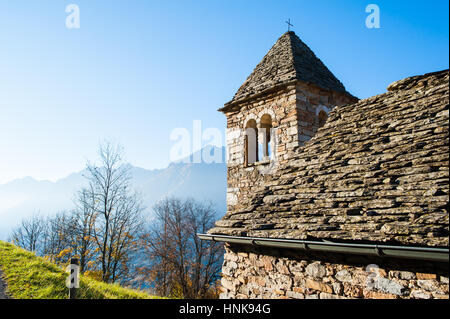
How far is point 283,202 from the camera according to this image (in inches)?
194

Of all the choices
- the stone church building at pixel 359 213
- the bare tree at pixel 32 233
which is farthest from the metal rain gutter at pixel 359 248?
the bare tree at pixel 32 233

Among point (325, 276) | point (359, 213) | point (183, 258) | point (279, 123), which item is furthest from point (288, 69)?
point (183, 258)

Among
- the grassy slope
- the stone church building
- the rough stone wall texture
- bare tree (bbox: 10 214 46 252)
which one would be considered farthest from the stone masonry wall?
bare tree (bbox: 10 214 46 252)

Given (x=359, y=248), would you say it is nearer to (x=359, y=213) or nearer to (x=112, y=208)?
(x=359, y=213)

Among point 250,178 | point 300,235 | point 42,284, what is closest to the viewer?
point 300,235

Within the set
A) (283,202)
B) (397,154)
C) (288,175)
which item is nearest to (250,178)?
(288,175)

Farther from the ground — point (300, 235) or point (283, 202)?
point (283, 202)

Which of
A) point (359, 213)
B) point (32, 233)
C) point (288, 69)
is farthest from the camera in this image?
point (32, 233)

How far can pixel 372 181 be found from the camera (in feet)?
13.9

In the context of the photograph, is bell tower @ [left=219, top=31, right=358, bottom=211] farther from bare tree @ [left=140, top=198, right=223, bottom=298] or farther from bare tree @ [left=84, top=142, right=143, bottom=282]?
bare tree @ [left=140, top=198, right=223, bottom=298]

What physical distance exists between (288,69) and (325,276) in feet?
22.5

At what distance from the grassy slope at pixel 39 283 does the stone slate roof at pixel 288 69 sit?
6.99 metres
